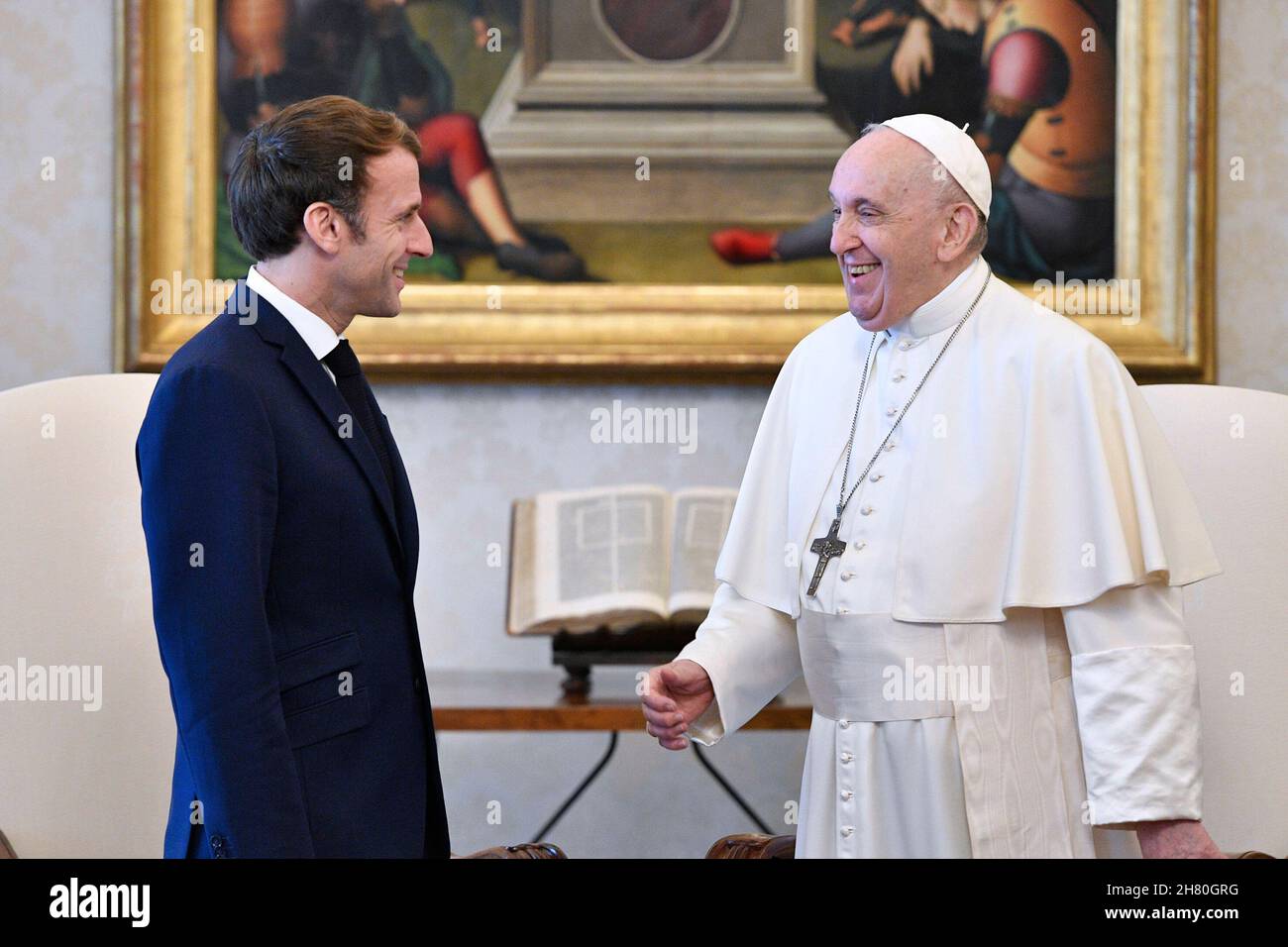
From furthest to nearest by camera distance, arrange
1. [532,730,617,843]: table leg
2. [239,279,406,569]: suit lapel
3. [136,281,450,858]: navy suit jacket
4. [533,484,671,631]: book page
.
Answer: [532,730,617,843]: table leg
[533,484,671,631]: book page
[239,279,406,569]: suit lapel
[136,281,450,858]: navy suit jacket

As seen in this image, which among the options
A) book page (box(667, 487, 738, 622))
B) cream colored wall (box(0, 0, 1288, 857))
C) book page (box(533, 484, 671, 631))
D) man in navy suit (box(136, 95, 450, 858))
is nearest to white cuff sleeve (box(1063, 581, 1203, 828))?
man in navy suit (box(136, 95, 450, 858))

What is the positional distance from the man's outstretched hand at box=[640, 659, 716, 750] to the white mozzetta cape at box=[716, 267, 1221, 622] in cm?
21

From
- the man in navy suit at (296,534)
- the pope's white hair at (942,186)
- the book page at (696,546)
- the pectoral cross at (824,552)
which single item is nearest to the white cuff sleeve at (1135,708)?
the pectoral cross at (824,552)

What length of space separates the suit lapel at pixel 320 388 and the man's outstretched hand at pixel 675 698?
0.52 m

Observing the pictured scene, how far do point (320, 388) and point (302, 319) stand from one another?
12 cm

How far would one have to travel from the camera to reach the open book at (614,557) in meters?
3.20

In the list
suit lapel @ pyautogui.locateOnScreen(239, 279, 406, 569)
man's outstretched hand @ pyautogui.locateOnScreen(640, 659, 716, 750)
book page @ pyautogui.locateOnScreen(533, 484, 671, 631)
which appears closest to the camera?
suit lapel @ pyautogui.locateOnScreen(239, 279, 406, 569)

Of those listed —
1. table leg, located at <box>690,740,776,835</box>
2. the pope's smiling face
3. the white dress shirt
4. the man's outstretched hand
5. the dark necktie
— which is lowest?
table leg, located at <box>690,740,776,835</box>

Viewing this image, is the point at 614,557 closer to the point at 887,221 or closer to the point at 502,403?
the point at 502,403

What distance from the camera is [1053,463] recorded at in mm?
2256

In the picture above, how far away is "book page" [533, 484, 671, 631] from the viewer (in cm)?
319

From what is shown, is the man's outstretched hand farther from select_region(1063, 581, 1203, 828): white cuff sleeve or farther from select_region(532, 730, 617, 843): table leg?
select_region(532, 730, 617, 843): table leg

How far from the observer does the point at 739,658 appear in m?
2.40
